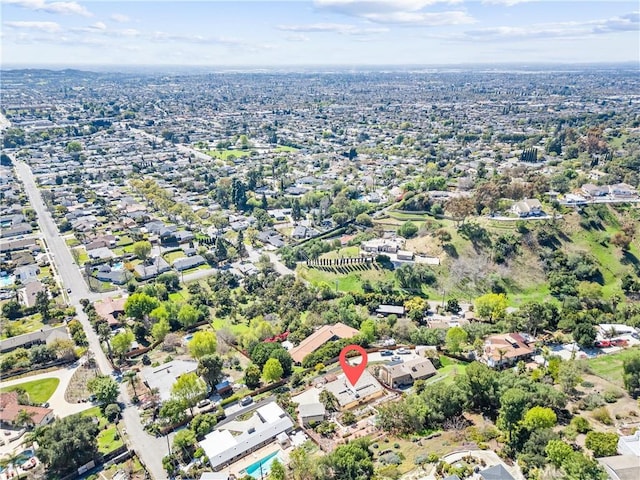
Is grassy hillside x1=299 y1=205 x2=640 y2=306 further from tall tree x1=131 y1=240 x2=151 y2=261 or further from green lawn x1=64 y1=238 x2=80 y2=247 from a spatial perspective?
green lawn x1=64 y1=238 x2=80 y2=247

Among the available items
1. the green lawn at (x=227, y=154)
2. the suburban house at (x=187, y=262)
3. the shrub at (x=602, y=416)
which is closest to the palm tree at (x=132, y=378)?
the suburban house at (x=187, y=262)

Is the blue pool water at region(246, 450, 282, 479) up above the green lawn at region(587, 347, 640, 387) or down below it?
below

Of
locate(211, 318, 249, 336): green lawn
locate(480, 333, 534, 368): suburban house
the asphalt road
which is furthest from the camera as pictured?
locate(211, 318, 249, 336): green lawn

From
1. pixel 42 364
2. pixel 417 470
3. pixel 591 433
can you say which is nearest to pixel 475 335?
pixel 591 433

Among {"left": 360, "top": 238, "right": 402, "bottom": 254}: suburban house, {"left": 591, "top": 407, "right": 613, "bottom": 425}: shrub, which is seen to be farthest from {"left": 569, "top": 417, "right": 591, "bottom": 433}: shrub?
{"left": 360, "top": 238, "right": 402, "bottom": 254}: suburban house

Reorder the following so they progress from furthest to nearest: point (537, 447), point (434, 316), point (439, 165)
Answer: point (439, 165), point (434, 316), point (537, 447)

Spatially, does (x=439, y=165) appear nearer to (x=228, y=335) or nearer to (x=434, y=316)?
(x=434, y=316)
